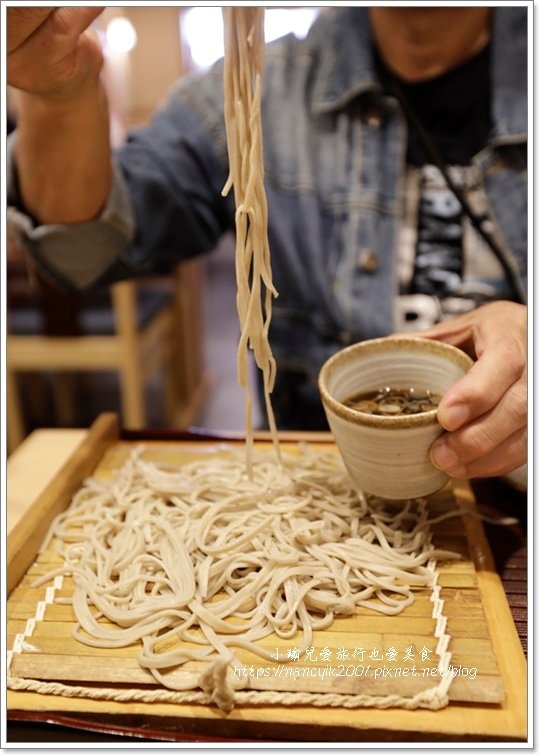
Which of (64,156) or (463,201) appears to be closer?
(64,156)

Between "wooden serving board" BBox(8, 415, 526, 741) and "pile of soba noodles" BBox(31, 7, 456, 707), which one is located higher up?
"pile of soba noodles" BBox(31, 7, 456, 707)

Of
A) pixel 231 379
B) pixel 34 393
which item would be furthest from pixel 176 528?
pixel 231 379

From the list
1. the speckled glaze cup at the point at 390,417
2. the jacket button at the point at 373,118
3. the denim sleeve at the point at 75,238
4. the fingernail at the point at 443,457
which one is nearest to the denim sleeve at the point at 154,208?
the denim sleeve at the point at 75,238

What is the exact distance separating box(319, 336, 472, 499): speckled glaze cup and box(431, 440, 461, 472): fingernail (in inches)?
0.4

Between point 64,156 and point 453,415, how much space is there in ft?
2.66

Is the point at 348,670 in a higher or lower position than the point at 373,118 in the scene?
lower

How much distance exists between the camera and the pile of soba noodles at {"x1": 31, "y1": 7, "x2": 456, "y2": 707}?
0.86 m

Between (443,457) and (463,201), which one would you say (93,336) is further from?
(443,457)

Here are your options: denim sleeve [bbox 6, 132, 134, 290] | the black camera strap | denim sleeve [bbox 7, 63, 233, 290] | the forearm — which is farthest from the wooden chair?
the black camera strap

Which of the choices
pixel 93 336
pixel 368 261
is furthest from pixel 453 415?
pixel 93 336

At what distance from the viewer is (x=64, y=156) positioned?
1.26 m

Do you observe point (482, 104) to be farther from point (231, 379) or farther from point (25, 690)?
point (231, 379)

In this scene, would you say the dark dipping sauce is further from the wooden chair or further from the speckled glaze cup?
the wooden chair

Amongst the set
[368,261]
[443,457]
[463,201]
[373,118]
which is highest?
[373,118]
